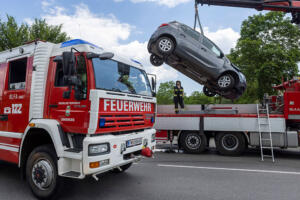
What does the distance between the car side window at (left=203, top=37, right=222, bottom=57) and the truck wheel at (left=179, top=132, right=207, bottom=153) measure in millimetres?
2845

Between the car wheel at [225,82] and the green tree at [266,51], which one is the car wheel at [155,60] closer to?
the car wheel at [225,82]

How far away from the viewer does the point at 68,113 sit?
3.36 metres

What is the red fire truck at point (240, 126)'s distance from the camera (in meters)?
6.52

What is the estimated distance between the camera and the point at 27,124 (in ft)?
12.2

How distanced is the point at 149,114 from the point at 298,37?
63.6ft

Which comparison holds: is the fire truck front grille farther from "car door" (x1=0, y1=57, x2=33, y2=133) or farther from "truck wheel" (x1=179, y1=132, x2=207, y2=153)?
"truck wheel" (x1=179, y1=132, x2=207, y2=153)

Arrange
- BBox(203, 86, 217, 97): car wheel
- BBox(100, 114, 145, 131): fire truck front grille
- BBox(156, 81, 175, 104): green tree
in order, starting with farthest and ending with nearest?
1. BBox(156, 81, 175, 104): green tree
2. BBox(203, 86, 217, 97): car wheel
3. BBox(100, 114, 145, 131): fire truck front grille

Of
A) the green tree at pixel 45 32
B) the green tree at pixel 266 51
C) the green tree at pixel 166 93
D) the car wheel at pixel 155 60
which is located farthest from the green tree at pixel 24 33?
the green tree at pixel 166 93

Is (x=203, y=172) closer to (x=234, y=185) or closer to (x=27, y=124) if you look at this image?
(x=234, y=185)

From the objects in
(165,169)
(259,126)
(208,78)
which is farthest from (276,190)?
(208,78)

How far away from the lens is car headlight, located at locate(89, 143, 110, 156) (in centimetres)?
302

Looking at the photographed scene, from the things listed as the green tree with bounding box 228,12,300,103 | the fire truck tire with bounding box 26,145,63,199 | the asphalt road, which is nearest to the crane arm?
the asphalt road

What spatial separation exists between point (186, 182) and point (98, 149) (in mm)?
2064

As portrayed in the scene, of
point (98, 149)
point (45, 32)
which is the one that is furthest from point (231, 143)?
point (45, 32)
